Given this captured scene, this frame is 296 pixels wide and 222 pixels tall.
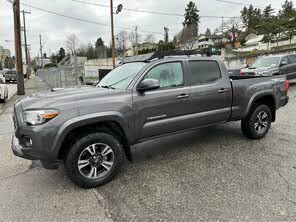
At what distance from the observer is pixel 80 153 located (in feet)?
10.9

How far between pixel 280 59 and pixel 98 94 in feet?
38.7

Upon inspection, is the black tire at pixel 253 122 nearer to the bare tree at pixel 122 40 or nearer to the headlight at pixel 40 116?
the headlight at pixel 40 116

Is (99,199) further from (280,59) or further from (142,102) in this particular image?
(280,59)

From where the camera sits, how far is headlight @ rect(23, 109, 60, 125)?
3090mm

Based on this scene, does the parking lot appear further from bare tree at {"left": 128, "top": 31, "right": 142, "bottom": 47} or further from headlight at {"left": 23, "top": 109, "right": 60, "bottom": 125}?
bare tree at {"left": 128, "top": 31, "right": 142, "bottom": 47}

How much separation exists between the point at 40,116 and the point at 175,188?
1.98 metres

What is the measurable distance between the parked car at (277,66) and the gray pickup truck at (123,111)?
7.74m

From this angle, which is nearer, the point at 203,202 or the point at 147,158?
the point at 203,202

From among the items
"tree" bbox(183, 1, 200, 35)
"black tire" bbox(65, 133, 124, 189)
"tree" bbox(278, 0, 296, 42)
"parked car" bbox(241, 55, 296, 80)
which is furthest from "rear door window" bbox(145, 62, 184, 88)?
"tree" bbox(183, 1, 200, 35)

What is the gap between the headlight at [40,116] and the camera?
3.09 m

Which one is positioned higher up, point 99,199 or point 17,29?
point 17,29

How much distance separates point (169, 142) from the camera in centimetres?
525

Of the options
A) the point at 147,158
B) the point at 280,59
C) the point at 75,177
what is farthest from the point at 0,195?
the point at 280,59

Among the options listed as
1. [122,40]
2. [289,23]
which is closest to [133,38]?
[122,40]
